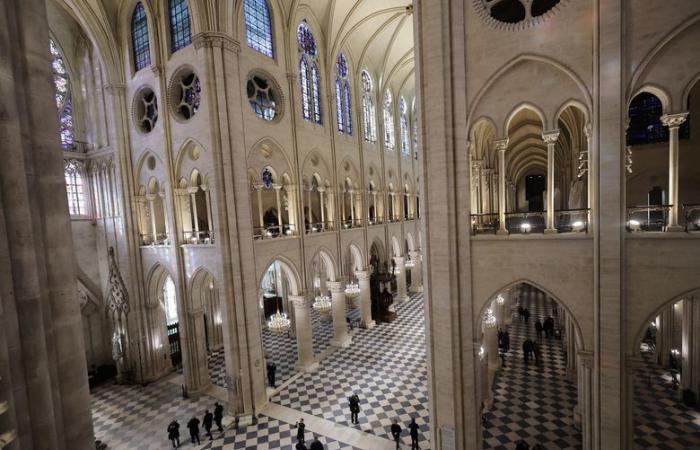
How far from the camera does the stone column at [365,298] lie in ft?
64.3

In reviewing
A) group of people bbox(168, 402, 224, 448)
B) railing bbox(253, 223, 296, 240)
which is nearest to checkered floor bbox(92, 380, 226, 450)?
group of people bbox(168, 402, 224, 448)

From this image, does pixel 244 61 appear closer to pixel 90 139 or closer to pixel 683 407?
pixel 90 139

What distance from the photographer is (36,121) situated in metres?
3.65

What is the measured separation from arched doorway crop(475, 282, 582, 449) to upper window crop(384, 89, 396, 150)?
14506 millimetres

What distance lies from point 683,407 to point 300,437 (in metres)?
12.6

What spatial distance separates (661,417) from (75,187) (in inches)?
1033

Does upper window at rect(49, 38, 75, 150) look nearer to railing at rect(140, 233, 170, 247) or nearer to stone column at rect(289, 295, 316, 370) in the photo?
railing at rect(140, 233, 170, 247)

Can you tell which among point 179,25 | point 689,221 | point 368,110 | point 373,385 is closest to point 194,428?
point 373,385

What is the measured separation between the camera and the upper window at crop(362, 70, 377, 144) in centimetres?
→ 2170

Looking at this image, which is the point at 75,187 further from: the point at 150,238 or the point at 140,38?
the point at 140,38

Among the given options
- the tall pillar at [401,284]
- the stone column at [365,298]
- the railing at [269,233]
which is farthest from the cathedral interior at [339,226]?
the tall pillar at [401,284]

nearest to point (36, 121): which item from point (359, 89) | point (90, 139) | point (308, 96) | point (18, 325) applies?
point (18, 325)

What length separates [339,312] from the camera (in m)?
17.8

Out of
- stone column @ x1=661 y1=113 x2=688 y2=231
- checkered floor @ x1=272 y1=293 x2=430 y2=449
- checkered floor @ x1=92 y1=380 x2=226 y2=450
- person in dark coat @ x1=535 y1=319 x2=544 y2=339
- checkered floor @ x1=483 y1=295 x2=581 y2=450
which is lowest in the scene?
checkered floor @ x1=92 y1=380 x2=226 y2=450
